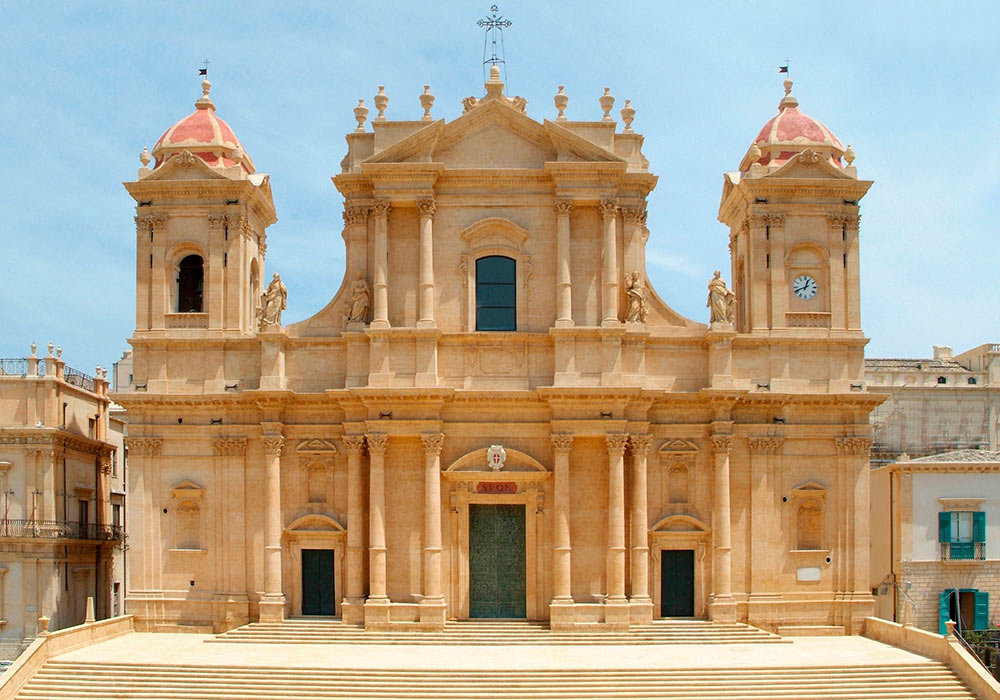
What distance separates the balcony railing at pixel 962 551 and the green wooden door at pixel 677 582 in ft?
30.6

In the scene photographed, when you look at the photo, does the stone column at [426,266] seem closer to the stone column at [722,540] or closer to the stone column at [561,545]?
the stone column at [561,545]

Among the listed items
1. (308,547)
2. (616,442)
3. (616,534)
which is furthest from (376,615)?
(616,442)

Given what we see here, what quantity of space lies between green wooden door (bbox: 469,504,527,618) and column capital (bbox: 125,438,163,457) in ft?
32.5

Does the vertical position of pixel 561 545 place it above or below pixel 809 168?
below

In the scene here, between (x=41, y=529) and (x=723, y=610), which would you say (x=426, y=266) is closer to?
(x=723, y=610)

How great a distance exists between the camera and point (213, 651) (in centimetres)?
3266

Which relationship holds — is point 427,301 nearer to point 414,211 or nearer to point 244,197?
point 414,211

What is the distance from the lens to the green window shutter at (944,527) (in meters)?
39.2

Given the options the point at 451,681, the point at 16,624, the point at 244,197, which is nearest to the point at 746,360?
the point at 451,681

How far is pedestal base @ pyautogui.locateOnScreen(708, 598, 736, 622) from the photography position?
1387 inches

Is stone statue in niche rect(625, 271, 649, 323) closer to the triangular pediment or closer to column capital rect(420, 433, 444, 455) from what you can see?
the triangular pediment

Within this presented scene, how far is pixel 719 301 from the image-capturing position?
36.4 metres

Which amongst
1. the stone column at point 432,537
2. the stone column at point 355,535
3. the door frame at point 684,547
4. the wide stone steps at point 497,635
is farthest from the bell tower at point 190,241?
the door frame at point 684,547

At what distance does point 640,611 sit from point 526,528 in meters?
4.18
